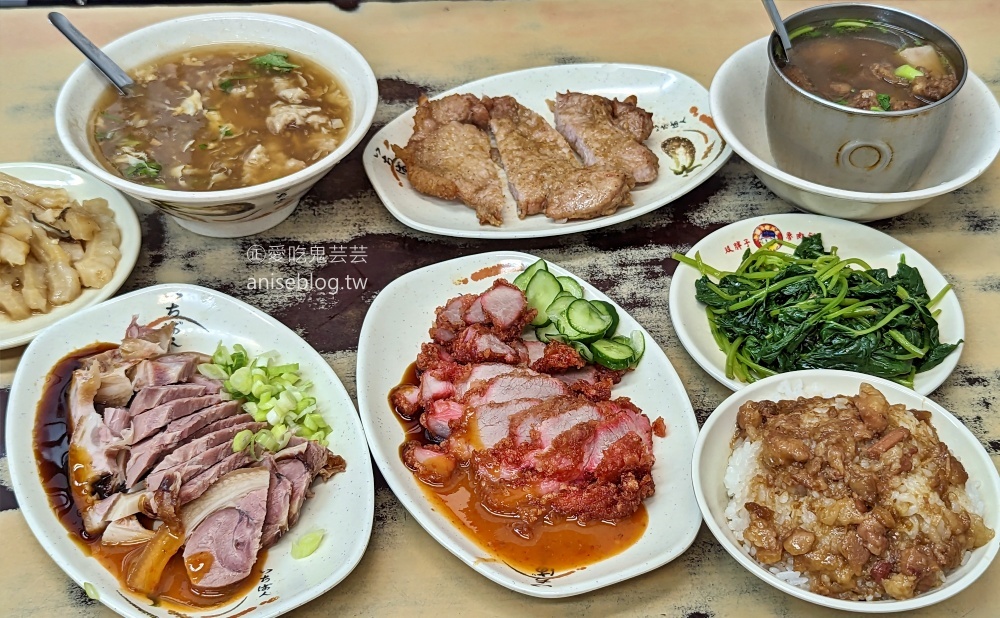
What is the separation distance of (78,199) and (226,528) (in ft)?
6.37

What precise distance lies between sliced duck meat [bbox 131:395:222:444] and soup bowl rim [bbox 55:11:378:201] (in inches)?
32.8

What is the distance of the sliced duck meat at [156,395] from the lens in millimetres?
2838

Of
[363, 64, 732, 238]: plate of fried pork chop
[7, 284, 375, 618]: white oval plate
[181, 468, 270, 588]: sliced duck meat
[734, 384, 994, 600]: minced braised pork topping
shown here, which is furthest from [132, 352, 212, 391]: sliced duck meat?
[734, 384, 994, 600]: minced braised pork topping

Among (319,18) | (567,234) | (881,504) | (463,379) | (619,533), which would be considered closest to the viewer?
(881,504)

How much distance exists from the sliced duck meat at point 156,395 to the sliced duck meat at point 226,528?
1.36 ft

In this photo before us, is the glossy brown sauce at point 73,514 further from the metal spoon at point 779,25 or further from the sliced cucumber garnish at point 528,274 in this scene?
the metal spoon at point 779,25

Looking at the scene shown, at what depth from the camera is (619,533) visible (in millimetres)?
2756

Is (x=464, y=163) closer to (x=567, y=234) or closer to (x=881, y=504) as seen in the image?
(x=567, y=234)

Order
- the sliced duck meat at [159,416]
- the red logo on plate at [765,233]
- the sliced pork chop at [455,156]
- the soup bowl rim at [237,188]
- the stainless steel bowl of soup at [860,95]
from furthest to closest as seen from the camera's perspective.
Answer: the sliced pork chop at [455,156] < the red logo on plate at [765,233] < the stainless steel bowl of soup at [860,95] < the soup bowl rim at [237,188] < the sliced duck meat at [159,416]

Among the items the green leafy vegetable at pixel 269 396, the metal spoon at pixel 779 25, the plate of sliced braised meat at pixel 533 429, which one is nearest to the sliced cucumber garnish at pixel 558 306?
the plate of sliced braised meat at pixel 533 429

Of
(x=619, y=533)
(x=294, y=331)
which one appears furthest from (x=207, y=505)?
(x=619, y=533)

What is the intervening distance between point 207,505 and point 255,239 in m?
1.54

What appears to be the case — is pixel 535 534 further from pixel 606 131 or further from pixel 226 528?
pixel 606 131

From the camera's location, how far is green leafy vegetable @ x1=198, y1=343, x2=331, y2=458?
2.87 meters
